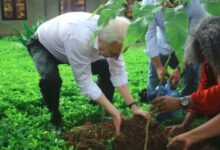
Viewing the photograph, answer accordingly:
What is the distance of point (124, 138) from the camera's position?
3.85 metres

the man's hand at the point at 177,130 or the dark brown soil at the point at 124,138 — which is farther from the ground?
the man's hand at the point at 177,130

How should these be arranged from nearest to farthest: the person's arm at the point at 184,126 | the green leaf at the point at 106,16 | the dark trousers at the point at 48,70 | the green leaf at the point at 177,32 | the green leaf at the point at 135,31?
the green leaf at the point at 177,32 < the green leaf at the point at 135,31 < the green leaf at the point at 106,16 < the person's arm at the point at 184,126 < the dark trousers at the point at 48,70

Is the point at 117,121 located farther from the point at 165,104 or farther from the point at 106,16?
the point at 106,16

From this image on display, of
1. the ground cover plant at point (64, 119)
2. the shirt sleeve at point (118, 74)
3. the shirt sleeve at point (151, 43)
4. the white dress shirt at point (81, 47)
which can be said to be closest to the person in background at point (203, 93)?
the ground cover plant at point (64, 119)

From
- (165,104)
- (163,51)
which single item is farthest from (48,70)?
(165,104)

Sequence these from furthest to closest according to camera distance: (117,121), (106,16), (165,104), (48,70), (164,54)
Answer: (164,54)
(48,70)
(117,121)
(165,104)
(106,16)

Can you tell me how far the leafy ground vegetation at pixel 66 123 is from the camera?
3.74 metres

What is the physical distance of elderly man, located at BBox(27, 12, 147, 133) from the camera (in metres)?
3.39

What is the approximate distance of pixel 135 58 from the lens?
10.9m

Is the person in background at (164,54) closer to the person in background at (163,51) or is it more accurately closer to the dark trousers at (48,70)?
the person in background at (163,51)

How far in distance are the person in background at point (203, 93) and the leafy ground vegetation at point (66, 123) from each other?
559mm

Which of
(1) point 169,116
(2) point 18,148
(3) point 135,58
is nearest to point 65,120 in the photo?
(1) point 169,116

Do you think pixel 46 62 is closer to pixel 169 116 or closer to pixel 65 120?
pixel 65 120

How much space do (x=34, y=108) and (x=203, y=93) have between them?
2.60 metres
